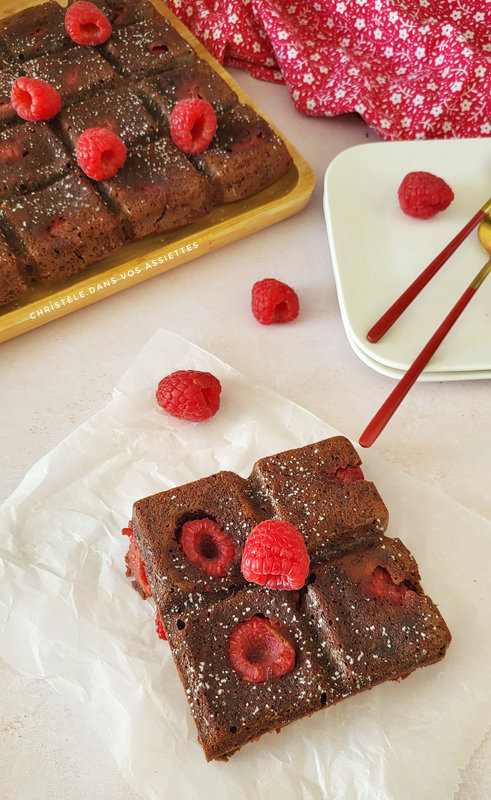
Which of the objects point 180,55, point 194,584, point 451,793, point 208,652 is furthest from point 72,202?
point 451,793

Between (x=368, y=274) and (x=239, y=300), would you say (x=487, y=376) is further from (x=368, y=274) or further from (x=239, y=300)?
(x=239, y=300)

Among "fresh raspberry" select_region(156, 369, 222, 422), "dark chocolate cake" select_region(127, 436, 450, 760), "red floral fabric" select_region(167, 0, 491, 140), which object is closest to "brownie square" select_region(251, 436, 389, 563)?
"dark chocolate cake" select_region(127, 436, 450, 760)

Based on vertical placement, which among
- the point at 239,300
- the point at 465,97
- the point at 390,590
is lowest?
the point at 390,590

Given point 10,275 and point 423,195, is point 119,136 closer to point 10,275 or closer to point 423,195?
point 10,275

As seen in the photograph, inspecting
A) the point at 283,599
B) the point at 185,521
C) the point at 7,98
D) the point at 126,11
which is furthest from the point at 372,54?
the point at 283,599

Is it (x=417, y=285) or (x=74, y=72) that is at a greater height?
(x=74, y=72)
